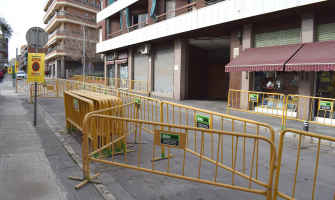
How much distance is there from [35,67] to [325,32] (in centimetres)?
1103

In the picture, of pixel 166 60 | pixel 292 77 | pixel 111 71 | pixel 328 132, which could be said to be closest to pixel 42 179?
pixel 328 132

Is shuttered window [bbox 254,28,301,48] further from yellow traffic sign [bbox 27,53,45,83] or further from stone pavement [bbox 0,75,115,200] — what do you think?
stone pavement [bbox 0,75,115,200]

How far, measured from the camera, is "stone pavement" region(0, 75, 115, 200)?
3.66m

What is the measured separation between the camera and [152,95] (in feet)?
67.9

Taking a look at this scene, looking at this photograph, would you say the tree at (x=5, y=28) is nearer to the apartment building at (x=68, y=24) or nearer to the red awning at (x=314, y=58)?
the red awning at (x=314, y=58)

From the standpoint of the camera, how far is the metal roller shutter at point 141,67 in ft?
72.0

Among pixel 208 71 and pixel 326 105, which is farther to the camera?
pixel 208 71

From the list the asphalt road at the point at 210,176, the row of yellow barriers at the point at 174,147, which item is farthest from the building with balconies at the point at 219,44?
the row of yellow barriers at the point at 174,147

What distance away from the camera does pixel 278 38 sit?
37.7 feet

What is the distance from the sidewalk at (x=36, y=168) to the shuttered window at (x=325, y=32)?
10413mm

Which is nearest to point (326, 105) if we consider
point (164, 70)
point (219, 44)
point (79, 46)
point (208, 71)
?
point (219, 44)

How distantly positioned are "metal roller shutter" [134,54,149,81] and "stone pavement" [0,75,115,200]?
1507cm

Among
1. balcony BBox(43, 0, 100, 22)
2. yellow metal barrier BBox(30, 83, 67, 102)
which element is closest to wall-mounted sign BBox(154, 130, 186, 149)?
yellow metal barrier BBox(30, 83, 67, 102)

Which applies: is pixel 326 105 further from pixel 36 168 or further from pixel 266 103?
pixel 36 168
